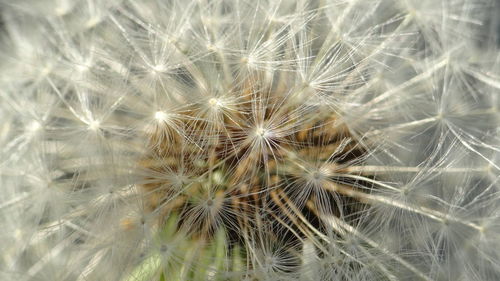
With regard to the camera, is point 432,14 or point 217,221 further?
point 432,14

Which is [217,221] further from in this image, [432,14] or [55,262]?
[432,14]

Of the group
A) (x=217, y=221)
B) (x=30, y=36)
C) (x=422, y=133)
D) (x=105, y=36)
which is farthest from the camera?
(x=30, y=36)

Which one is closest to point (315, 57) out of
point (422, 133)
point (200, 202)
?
point (422, 133)

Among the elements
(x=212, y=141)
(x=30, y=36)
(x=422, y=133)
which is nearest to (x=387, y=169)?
(x=422, y=133)

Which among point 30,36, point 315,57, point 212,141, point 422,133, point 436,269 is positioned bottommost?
point 436,269

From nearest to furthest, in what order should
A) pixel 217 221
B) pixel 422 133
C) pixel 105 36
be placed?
pixel 217 221
pixel 422 133
pixel 105 36

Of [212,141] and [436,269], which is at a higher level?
[212,141]

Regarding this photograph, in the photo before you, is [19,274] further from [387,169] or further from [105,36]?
[387,169]
